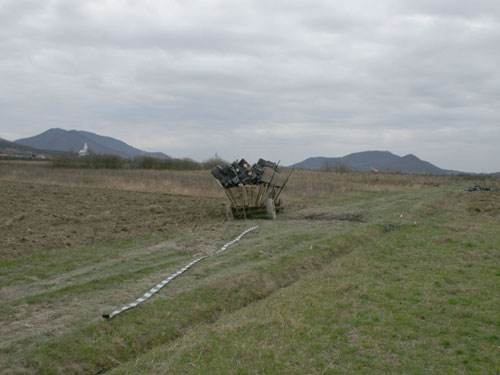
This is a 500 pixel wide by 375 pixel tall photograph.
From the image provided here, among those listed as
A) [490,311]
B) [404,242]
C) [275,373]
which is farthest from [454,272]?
[275,373]

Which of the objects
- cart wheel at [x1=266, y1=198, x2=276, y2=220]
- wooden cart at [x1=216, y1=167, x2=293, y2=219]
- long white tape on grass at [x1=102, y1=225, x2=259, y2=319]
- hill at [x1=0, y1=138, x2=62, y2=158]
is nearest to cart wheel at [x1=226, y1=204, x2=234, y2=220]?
wooden cart at [x1=216, y1=167, x2=293, y2=219]

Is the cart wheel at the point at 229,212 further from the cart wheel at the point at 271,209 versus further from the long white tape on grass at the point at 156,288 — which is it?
the long white tape on grass at the point at 156,288

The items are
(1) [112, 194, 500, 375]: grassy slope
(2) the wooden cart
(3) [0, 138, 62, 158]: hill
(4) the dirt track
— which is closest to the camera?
(1) [112, 194, 500, 375]: grassy slope

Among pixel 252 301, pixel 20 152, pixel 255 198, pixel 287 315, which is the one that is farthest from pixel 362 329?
pixel 20 152

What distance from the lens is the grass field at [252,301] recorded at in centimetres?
459

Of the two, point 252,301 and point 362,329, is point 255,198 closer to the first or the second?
point 252,301

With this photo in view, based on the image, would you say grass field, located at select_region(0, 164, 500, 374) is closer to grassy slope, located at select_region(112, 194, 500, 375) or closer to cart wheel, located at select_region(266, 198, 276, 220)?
grassy slope, located at select_region(112, 194, 500, 375)

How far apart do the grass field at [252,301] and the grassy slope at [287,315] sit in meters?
0.02

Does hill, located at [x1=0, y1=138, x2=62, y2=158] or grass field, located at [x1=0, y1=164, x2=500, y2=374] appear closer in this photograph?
grass field, located at [x1=0, y1=164, x2=500, y2=374]

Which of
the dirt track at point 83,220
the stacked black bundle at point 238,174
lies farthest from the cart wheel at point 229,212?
the stacked black bundle at point 238,174

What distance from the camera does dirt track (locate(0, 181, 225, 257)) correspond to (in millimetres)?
10438

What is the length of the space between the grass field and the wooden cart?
3.06m

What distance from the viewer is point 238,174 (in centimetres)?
1616

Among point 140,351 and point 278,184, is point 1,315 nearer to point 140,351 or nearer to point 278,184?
point 140,351
